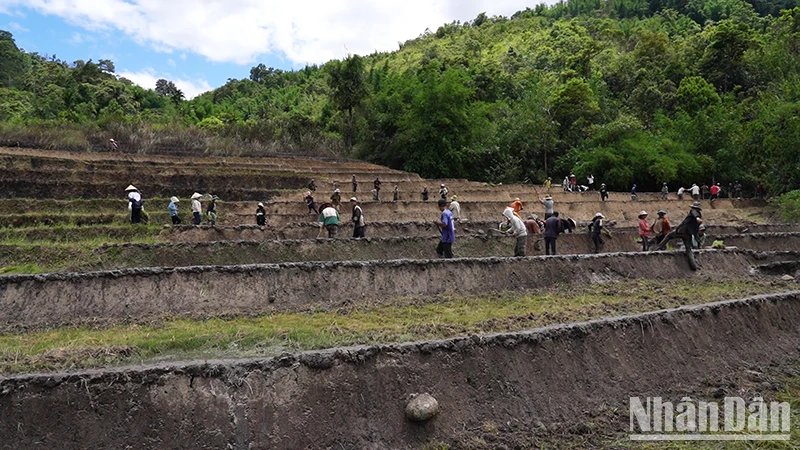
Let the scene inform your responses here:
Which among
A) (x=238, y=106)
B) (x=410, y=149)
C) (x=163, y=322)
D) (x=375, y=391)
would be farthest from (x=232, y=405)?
(x=238, y=106)

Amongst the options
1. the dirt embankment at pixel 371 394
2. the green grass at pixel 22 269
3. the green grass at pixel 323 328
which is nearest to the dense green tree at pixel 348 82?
the green grass at pixel 22 269

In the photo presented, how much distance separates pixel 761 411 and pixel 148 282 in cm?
1094

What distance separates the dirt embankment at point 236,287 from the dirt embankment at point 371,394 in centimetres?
428

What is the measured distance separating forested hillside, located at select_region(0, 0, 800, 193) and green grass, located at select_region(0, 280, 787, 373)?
3031 centimetres

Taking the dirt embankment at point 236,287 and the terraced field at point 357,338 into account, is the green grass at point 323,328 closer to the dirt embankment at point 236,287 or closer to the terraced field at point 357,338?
the terraced field at point 357,338

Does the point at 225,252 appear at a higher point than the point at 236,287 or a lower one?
higher

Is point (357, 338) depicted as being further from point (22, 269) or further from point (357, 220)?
point (22, 269)

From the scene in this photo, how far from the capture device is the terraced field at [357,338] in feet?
20.3

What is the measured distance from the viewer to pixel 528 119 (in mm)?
50406

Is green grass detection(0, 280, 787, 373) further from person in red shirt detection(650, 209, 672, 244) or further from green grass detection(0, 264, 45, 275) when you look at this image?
green grass detection(0, 264, 45, 275)

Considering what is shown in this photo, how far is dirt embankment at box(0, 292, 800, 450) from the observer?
6.04 metres

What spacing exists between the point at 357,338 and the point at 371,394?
1.36 metres

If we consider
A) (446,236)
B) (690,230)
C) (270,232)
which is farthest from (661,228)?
(270,232)

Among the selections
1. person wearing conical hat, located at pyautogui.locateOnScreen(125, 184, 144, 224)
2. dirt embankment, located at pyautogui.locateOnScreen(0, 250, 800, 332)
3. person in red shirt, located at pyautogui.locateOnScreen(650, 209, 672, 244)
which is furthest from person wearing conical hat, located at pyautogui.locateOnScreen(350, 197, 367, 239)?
person in red shirt, located at pyautogui.locateOnScreen(650, 209, 672, 244)
